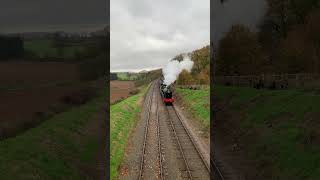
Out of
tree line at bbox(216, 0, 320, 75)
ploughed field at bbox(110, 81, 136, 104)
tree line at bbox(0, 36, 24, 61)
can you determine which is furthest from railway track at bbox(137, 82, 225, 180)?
tree line at bbox(0, 36, 24, 61)

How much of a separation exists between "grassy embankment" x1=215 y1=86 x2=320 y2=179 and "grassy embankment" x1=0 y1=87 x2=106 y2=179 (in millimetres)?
10230

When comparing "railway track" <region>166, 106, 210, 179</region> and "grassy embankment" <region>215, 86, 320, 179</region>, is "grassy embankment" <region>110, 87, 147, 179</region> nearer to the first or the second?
"railway track" <region>166, 106, 210, 179</region>

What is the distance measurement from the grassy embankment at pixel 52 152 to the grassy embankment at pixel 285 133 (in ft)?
33.6

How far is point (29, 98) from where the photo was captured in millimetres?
44969

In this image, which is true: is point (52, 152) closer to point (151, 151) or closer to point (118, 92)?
point (151, 151)

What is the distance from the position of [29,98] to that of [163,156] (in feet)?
82.6

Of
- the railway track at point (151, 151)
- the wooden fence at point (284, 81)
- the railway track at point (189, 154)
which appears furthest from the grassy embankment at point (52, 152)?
the wooden fence at point (284, 81)

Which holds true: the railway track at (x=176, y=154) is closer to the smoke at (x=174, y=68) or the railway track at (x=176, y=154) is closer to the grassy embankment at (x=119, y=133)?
the grassy embankment at (x=119, y=133)

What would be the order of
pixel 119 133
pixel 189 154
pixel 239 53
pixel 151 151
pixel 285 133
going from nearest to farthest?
1. pixel 285 133
2. pixel 189 154
3. pixel 151 151
4. pixel 119 133
5. pixel 239 53

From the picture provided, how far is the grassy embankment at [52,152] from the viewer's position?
19.1 m

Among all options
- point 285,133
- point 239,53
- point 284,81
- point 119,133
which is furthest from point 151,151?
point 239,53

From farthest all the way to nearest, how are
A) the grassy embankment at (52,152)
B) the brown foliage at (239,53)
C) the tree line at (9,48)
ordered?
the tree line at (9,48), the brown foliage at (239,53), the grassy embankment at (52,152)

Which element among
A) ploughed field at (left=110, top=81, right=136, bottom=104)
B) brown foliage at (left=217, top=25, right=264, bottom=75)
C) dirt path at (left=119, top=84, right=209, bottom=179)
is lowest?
dirt path at (left=119, top=84, right=209, bottom=179)

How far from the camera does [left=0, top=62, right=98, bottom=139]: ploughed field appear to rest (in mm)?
31906
